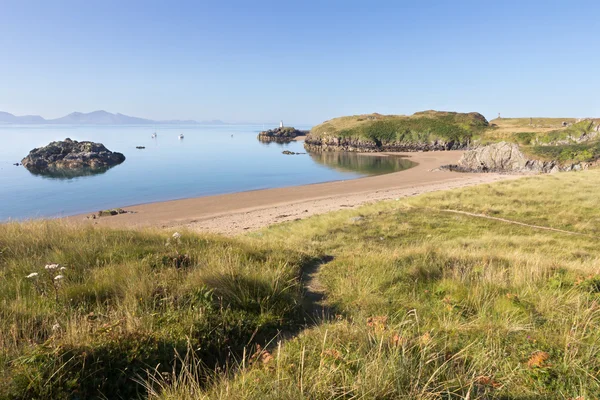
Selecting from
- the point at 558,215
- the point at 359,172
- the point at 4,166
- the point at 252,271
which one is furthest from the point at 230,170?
the point at 252,271

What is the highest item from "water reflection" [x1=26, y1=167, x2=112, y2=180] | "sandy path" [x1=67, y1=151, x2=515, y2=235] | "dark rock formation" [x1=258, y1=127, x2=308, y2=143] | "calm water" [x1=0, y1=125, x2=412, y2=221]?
"dark rock formation" [x1=258, y1=127, x2=308, y2=143]

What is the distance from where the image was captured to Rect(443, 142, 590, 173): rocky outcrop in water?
158 feet

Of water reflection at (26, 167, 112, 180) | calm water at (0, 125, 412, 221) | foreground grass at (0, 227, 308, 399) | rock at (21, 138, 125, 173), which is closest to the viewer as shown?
foreground grass at (0, 227, 308, 399)

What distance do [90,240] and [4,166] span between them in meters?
71.2

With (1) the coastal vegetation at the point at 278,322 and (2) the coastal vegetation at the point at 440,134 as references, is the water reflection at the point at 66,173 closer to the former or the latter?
(1) the coastal vegetation at the point at 278,322

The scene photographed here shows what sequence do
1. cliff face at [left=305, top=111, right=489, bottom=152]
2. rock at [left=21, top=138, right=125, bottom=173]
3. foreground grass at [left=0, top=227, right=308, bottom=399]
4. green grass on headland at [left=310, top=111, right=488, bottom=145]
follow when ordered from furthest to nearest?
1. green grass on headland at [left=310, top=111, right=488, bottom=145]
2. cliff face at [left=305, top=111, right=489, bottom=152]
3. rock at [left=21, top=138, right=125, bottom=173]
4. foreground grass at [left=0, top=227, right=308, bottom=399]

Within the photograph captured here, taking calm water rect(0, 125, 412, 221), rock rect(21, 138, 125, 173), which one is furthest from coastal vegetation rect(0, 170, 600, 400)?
rock rect(21, 138, 125, 173)

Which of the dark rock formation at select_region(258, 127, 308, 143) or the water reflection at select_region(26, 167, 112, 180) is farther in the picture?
the dark rock formation at select_region(258, 127, 308, 143)

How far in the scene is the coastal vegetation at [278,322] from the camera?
2855 mm

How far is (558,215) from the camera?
640 inches

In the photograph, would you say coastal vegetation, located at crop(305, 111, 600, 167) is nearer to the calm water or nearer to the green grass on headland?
the green grass on headland

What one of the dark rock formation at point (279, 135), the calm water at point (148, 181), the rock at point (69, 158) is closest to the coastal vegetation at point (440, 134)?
the calm water at point (148, 181)

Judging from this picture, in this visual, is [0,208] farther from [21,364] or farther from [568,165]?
[568,165]

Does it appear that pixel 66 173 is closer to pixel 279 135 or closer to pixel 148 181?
pixel 148 181
